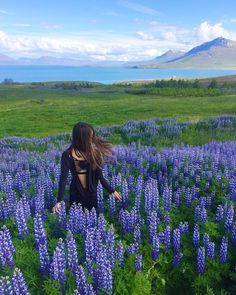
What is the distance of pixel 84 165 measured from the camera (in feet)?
24.4

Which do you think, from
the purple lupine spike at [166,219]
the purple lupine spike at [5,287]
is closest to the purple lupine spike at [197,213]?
the purple lupine spike at [166,219]

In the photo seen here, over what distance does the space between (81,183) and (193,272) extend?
280 centimetres

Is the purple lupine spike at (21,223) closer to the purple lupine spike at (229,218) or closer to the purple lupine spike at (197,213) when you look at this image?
the purple lupine spike at (197,213)

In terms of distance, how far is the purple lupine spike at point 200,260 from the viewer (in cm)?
577

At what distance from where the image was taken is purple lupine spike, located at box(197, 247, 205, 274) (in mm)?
5770

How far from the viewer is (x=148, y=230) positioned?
6543 millimetres

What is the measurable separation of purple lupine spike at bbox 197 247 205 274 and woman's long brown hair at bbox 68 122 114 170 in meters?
2.67

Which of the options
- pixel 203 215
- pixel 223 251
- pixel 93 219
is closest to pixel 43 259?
pixel 93 219

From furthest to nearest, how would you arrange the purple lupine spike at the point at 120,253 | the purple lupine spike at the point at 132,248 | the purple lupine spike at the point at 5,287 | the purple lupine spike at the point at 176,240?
the purple lupine spike at the point at 176,240
the purple lupine spike at the point at 132,248
the purple lupine spike at the point at 120,253
the purple lupine spike at the point at 5,287

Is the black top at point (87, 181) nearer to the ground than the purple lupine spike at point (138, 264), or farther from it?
farther from it

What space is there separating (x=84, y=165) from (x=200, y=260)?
2.94m

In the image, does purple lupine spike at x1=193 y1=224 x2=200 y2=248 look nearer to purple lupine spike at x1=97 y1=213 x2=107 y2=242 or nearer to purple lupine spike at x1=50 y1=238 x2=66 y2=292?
purple lupine spike at x1=97 y1=213 x2=107 y2=242

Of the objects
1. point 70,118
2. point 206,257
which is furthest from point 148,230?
point 70,118

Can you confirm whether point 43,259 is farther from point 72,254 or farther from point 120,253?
point 120,253
